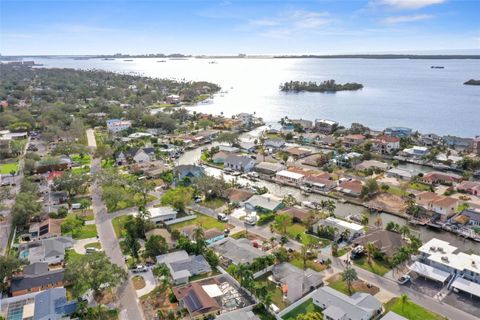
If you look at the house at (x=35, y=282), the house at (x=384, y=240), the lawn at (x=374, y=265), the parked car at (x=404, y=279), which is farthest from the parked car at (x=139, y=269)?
the parked car at (x=404, y=279)

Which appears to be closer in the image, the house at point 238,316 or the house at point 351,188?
the house at point 238,316

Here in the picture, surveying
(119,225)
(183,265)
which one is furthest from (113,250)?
(183,265)

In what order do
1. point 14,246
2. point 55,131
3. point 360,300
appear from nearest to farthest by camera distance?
1. point 360,300
2. point 14,246
3. point 55,131

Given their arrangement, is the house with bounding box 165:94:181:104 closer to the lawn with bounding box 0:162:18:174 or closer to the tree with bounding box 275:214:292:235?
the lawn with bounding box 0:162:18:174

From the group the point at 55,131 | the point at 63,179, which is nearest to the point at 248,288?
the point at 63,179

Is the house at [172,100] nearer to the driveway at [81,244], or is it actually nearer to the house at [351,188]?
the house at [351,188]

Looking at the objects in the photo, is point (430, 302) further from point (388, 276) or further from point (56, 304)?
point (56, 304)
